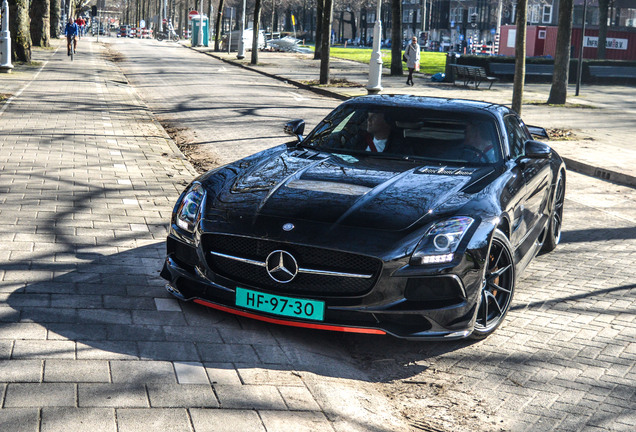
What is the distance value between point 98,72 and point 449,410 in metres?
26.2

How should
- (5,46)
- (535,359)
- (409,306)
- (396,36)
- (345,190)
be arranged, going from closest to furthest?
(409,306), (535,359), (345,190), (5,46), (396,36)

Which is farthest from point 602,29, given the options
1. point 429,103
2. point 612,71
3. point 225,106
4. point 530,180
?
point 530,180

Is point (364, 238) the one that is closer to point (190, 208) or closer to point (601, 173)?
point (190, 208)

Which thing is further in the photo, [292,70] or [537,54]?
[537,54]

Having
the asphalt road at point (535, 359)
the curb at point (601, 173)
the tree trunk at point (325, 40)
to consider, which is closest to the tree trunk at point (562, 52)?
the tree trunk at point (325, 40)

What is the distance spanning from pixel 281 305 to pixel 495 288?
1411 millimetres

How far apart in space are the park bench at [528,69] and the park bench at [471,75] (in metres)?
3.35

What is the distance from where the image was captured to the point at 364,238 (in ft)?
14.8

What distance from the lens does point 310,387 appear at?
403cm

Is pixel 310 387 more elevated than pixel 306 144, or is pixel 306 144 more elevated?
pixel 306 144

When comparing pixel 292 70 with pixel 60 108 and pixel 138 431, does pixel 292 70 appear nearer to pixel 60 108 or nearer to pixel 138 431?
pixel 60 108

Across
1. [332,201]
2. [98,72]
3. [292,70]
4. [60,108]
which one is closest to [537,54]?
[292,70]

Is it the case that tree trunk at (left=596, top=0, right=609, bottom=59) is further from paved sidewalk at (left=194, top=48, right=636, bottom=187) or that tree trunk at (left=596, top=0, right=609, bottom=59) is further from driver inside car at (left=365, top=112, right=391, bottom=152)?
driver inside car at (left=365, top=112, right=391, bottom=152)

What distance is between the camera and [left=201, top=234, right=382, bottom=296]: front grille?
177 inches
